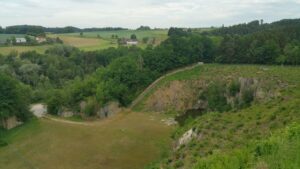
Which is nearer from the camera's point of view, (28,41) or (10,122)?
(10,122)

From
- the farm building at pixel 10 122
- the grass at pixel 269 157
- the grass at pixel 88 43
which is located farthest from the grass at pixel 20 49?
the grass at pixel 269 157

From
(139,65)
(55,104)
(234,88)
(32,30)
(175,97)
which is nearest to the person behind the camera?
(234,88)

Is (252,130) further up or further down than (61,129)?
further up

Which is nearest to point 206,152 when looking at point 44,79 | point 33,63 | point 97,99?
point 97,99

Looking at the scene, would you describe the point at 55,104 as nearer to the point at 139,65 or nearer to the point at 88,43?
the point at 139,65

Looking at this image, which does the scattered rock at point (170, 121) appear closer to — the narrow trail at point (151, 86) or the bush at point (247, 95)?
the narrow trail at point (151, 86)

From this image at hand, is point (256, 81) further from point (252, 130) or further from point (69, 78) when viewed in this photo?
point (69, 78)

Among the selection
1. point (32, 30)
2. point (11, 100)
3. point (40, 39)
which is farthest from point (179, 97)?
point (32, 30)
